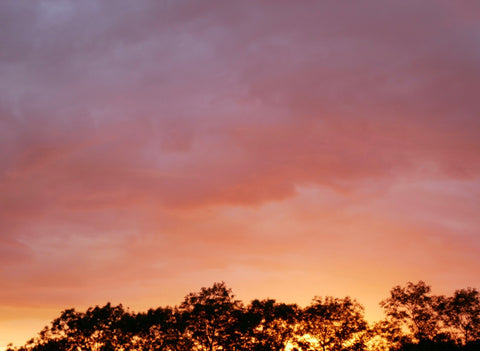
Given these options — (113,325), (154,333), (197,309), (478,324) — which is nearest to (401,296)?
(478,324)

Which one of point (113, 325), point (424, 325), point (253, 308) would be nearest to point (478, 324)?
point (424, 325)

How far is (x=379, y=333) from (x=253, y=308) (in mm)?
22478

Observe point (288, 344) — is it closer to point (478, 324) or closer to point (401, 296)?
point (401, 296)

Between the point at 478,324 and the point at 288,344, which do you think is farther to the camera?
the point at 288,344

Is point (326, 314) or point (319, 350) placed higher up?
point (326, 314)

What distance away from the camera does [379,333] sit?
291 feet

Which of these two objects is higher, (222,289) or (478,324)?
(222,289)

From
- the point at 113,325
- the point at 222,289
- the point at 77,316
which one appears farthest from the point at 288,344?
the point at 77,316

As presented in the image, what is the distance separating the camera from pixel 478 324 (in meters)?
82.8

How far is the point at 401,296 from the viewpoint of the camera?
85.1 meters

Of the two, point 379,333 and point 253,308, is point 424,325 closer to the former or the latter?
point 379,333

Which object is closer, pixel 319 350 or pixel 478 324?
pixel 478 324

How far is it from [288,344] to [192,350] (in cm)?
1759

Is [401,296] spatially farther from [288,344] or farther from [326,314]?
[288,344]
